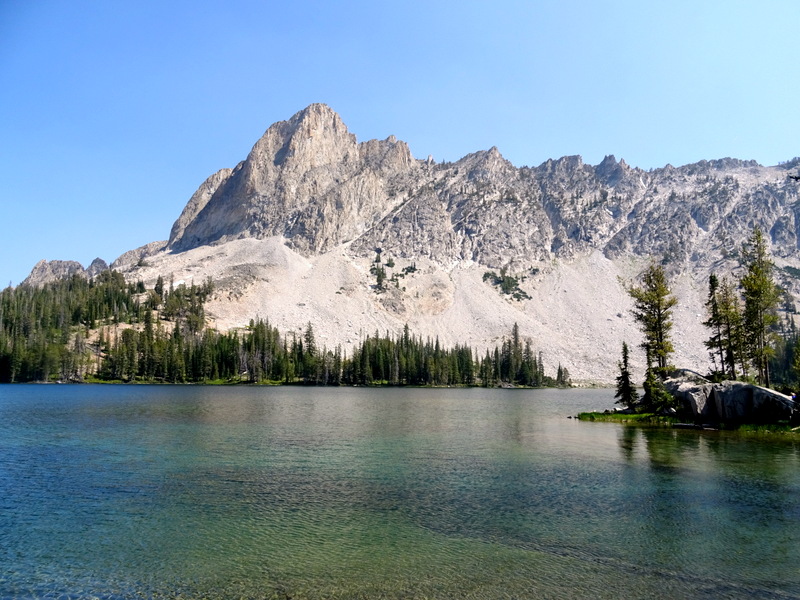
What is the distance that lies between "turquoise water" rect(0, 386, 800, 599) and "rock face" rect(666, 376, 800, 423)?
27.7 feet

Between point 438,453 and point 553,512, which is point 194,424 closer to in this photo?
point 438,453

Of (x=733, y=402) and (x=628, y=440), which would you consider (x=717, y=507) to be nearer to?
(x=628, y=440)

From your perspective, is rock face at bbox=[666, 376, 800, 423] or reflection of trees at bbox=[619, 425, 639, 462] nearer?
reflection of trees at bbox=[619, 425, 639, 462]

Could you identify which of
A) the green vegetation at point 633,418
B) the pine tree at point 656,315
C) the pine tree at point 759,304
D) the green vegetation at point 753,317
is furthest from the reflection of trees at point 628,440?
the pine tree at point 759,304

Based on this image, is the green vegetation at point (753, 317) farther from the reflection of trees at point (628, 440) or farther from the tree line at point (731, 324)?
the reflection of trees at point (628, 440)

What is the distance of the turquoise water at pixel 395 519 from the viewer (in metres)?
17.3

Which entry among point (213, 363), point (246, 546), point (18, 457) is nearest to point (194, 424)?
point (18, 457)

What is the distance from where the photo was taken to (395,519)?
78.0ft

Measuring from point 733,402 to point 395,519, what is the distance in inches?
1964

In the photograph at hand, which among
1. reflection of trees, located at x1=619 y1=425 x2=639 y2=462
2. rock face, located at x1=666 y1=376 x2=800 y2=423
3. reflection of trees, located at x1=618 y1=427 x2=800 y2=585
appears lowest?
reflection of trees, located at x1=619 y1=425 x2=639 y2=462

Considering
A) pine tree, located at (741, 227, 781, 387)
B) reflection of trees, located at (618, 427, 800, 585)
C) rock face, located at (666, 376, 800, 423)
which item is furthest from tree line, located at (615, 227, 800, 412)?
reflection of trees, located at (618, 427, 800, 585)

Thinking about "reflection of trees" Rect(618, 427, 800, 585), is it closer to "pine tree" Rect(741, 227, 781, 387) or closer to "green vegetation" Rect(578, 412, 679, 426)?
"green vegetation" Rect(578, 412, 679, 426)

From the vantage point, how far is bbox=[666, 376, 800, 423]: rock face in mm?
54062

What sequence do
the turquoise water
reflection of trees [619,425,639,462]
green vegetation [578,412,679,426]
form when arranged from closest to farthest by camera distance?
the turquoise water, reflection of trees [619,425,639,462], green vegetation [578,412,679,426]
